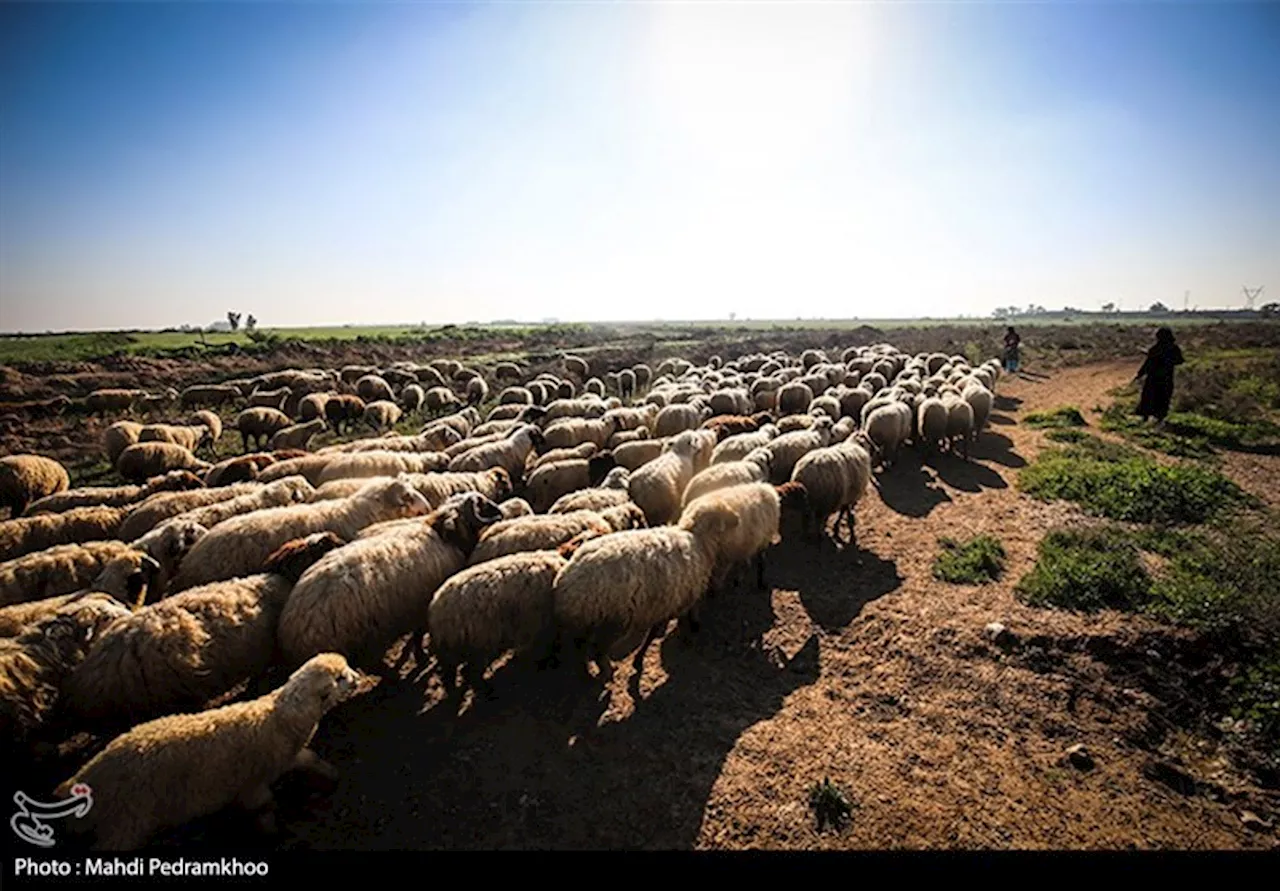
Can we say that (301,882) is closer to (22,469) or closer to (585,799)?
(585,799)

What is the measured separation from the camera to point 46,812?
11.9ft

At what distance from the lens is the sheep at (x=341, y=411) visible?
20.8 meters

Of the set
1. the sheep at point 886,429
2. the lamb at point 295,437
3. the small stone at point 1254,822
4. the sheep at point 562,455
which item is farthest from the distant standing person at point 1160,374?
the lamb at point 295,437

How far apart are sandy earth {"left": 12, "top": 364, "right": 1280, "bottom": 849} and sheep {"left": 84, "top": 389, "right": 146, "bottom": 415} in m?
26.5

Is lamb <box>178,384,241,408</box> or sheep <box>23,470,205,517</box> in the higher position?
lamb <box>178,384,241,408</box>

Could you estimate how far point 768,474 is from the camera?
10.7 metres

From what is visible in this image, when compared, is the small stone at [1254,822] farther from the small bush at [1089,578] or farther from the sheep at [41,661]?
the sheep at [41,661]

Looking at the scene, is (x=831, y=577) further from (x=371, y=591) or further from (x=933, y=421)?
(x=933, y=421)

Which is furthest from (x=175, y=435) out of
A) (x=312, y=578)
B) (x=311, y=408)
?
(x=312, y=578)

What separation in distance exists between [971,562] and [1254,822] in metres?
4.37

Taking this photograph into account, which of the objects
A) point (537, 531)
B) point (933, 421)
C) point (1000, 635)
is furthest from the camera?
point (933, 421)

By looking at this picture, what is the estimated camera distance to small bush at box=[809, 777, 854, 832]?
14.1 feet

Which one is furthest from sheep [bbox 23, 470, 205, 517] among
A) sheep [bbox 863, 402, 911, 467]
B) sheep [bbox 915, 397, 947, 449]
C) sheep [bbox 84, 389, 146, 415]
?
sheep [bbox 84, 389, 146, 415]

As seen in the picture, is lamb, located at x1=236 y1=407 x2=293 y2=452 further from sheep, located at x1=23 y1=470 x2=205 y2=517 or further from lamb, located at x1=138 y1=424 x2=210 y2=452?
sheep, located at x1=23 y1=470 x2=205 y2=517
